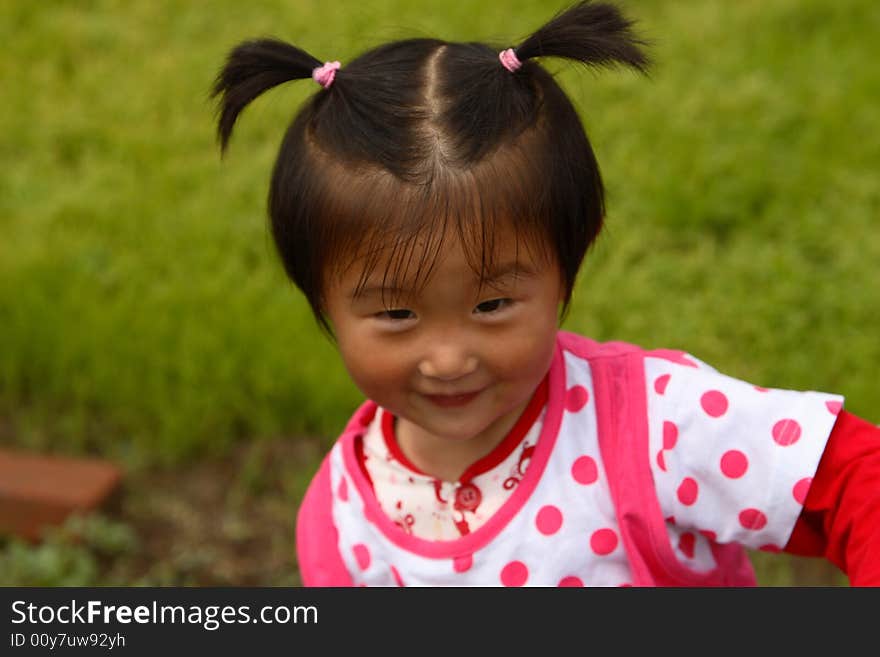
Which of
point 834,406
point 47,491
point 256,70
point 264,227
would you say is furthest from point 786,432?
point 264,227

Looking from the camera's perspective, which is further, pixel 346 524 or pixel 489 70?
pixel 346 524

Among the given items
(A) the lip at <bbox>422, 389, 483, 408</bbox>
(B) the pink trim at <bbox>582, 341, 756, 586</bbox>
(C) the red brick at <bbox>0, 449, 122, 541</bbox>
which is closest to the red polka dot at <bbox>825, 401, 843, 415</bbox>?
(B) the pink trim at <bbox>582, 341, 756, 586</bbox>

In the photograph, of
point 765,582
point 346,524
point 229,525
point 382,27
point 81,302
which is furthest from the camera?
point 382,27

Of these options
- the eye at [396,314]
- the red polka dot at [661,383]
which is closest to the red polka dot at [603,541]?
the red polka dot at [661,383]

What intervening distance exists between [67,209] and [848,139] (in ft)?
7.83

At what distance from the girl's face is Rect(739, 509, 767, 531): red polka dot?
1.07 feet

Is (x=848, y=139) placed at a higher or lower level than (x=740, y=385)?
higher

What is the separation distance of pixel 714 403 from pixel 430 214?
47 cm

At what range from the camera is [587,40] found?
1581mm

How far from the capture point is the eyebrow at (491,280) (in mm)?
1515

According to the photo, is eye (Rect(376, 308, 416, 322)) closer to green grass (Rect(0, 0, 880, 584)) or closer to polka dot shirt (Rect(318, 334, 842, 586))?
polka dot shirt (Rect(318, 334, 842, 586))

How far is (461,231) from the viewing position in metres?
1.49
